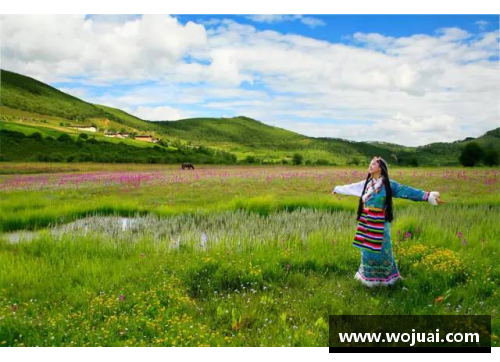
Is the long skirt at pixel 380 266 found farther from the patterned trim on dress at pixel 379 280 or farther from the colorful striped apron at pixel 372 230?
the colorful striped apron at pixel 372 230

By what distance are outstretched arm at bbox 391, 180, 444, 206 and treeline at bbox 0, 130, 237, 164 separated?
6.32 m

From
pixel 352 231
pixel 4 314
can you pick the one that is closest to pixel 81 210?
pixel 4 314

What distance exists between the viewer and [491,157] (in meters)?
9.96

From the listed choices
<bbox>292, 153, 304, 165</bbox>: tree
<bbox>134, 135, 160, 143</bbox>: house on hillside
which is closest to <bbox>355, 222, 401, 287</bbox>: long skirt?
<bbox>292, 153, 304, 165</bbox>: tree

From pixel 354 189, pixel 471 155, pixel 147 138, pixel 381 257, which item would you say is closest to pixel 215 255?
pixel 354 189

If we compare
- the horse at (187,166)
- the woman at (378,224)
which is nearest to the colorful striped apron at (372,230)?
the woman at (378,224)

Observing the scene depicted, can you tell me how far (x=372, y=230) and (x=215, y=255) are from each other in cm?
291

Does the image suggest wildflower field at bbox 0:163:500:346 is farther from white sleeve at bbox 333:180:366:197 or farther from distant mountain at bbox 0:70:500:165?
white sleeve at bbox 333:180:366:197

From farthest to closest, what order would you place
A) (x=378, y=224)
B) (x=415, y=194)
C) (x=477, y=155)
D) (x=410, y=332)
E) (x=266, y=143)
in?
(x=266, y=143), (x=477, y=155), (x=378, y=224), (x=415, y=194), (x=410, y=332)

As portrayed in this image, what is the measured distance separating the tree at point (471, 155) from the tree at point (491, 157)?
12cm

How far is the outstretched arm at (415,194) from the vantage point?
5112mm

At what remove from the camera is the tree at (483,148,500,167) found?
982cm

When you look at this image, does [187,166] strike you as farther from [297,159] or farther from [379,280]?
[379,280]

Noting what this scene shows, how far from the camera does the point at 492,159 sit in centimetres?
991
